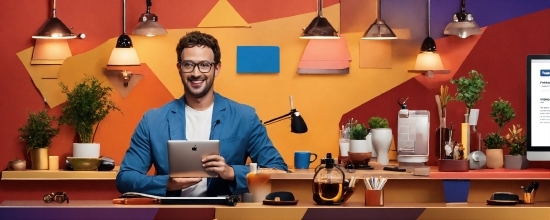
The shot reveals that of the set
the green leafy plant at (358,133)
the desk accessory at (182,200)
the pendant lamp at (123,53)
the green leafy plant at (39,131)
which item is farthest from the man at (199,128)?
the green leafy plant at (39,131)

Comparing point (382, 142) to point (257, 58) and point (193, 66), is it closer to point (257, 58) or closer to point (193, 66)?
point (257, 58)

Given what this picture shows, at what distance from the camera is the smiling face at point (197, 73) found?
4930 mm

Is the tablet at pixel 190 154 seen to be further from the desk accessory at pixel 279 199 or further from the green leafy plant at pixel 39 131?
the green leafy plant at pixel 39 131

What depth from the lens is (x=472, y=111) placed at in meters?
6.75

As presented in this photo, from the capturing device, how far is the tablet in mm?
4227

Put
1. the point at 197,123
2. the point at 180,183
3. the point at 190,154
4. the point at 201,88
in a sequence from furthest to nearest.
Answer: the point at 197,123
the point at 201,88
the point at 180,183
the point at 190,154

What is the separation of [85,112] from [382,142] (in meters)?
2.14

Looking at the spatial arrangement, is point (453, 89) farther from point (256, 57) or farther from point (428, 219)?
point (428, 219)

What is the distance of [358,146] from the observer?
630 cm

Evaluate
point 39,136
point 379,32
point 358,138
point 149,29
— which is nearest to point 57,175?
point 39,136

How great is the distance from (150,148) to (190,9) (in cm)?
224

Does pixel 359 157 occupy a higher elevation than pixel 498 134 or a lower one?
lower

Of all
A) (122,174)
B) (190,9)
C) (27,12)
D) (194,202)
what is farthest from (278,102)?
(194,202)

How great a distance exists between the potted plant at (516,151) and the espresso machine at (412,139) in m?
0.58
